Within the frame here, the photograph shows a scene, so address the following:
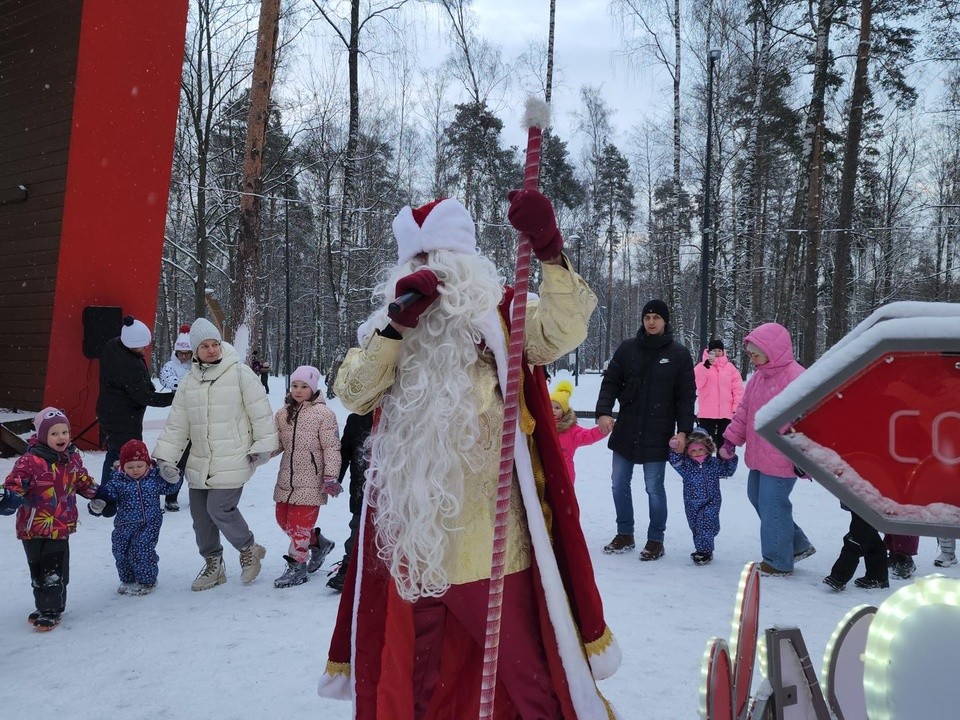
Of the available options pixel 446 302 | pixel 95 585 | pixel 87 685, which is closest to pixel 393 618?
pixel 446 302

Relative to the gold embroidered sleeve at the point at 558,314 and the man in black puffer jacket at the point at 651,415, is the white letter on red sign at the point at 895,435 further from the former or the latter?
the man in black puffer jacket at the point at 651,415

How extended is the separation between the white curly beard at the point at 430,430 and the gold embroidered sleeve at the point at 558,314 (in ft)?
0.61

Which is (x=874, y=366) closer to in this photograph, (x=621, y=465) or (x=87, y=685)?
(x=87, y=685)

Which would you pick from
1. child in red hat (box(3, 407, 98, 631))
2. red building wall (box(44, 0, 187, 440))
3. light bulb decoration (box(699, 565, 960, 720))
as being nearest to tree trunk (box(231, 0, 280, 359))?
red building wall (box(44, 0, 187, 440))

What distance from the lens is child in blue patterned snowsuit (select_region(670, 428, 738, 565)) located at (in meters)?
5.36

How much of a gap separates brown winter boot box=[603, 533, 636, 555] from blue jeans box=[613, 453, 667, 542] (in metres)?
0.04

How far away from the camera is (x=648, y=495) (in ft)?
18.6

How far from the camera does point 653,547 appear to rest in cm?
548

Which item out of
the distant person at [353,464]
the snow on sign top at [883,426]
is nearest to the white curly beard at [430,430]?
the snow on sign top at [883,426]

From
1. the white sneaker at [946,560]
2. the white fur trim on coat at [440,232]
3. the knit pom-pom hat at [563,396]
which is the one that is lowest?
the white sneaker at [946,560]

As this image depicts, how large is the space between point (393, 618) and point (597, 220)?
36.0 metres

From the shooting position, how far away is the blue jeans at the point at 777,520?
4949mm

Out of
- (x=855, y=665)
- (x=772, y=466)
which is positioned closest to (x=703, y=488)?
(x=772, y=466)

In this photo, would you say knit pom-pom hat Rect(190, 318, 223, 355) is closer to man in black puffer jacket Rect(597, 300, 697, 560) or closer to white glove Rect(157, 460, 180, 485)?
white glove Rect(157, 460, 180, 485)
